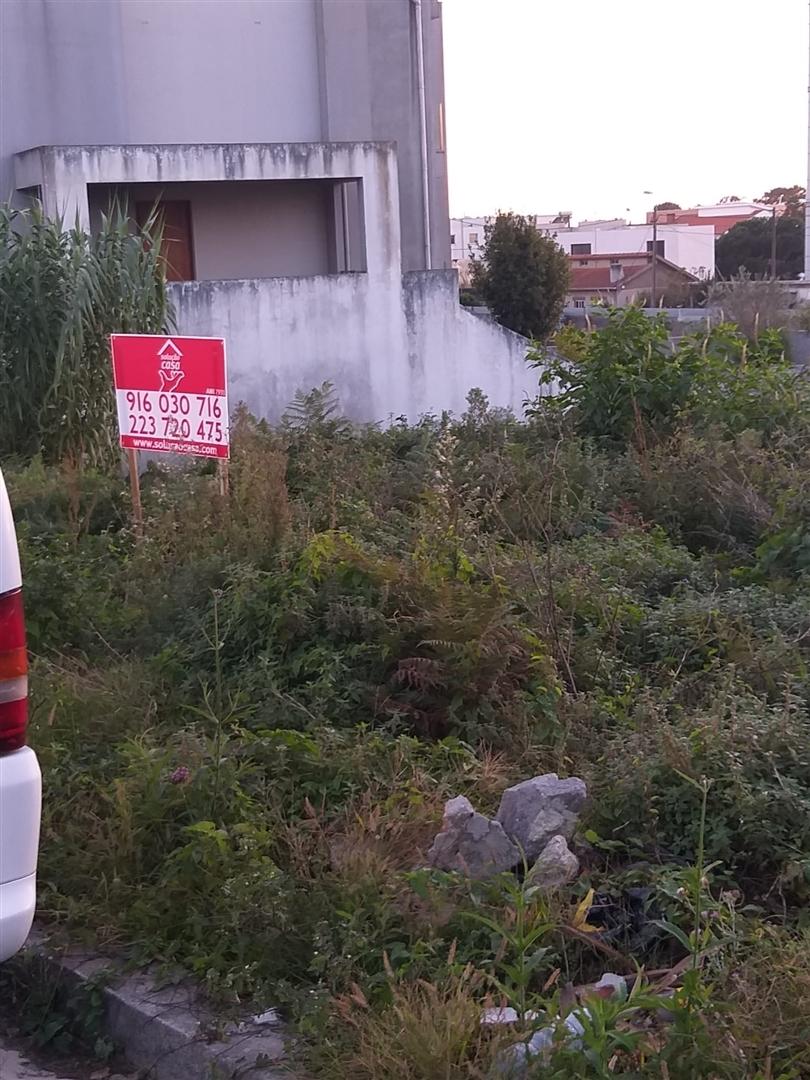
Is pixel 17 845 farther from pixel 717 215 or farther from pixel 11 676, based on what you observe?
pixel 717 215

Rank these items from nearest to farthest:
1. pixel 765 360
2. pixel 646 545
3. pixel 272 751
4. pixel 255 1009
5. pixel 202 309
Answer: pixel 255 1009 < pixel 272 751 < pixel 646 545 < pixel 765 360 < pixel 202 309

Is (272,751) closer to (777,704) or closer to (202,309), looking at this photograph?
(777,704)

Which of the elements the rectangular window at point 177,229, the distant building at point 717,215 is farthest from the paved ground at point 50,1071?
the distant building at point 717,215

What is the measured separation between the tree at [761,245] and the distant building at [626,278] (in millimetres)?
4439

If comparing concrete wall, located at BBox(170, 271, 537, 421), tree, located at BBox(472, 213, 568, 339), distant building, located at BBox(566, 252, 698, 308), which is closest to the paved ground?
concrete wall, located at BBox(170, 271, 537, 421)

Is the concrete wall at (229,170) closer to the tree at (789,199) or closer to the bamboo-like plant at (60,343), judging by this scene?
the bamboo-like plant at (60,343)

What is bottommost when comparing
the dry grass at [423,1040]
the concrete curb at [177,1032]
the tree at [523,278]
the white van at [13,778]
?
the concrete curb at [177,1032]

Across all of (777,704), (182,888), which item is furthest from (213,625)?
(777,704)

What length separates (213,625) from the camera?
5383 mm

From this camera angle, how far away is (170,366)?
703 cm

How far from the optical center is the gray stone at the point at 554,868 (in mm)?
3492

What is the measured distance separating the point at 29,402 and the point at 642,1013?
7.16 metres

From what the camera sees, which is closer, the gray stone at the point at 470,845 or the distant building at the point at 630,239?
the gray stone at the point at 470,845

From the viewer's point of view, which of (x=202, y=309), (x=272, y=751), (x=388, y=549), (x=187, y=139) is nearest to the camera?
(x=272, y=751)
